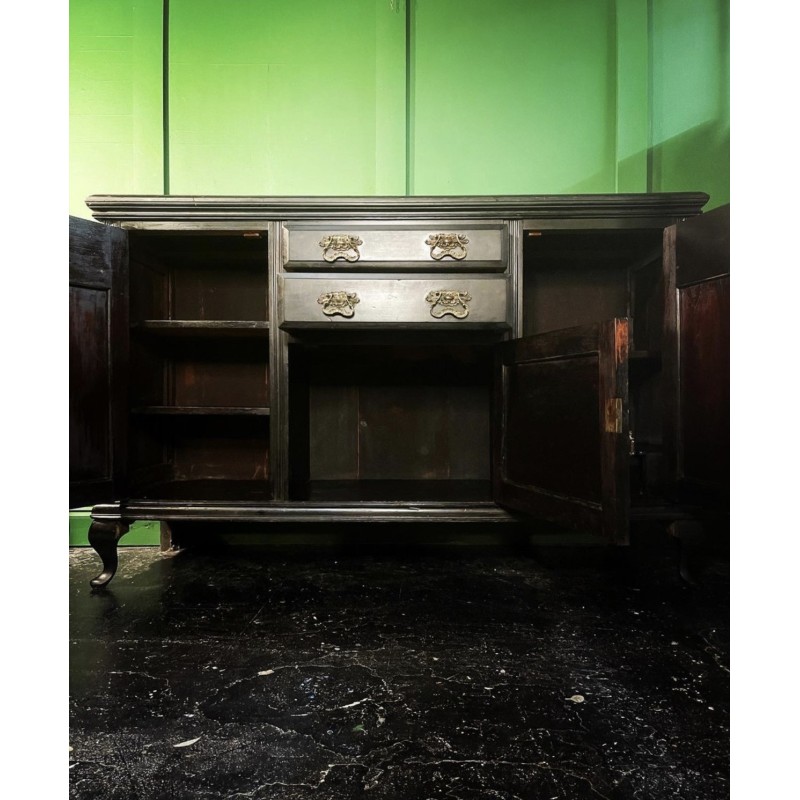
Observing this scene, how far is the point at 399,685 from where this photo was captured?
3.24ft

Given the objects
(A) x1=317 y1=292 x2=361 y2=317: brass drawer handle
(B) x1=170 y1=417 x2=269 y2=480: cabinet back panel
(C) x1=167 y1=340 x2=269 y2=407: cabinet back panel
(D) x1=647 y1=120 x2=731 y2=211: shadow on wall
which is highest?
(D) x1=647 y1=120 x2=731 y2=211: shadow on wall

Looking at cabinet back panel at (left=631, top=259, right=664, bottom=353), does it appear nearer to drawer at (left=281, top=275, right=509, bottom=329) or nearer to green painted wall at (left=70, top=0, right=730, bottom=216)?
green painted wall at (left=70, top=0, right=730, bottom=216)

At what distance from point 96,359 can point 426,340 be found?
1.05 meters

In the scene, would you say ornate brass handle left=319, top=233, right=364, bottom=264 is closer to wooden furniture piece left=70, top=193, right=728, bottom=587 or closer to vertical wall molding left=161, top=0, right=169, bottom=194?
wooden furniture piece left=70, top=193, right=728, bottom=587

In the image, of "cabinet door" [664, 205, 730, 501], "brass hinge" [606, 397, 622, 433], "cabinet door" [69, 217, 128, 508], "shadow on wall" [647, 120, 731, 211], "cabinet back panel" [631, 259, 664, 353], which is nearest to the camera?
"brass hinge" [606, 397, 622, 433]

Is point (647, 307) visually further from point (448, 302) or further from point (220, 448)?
point (220, 448)

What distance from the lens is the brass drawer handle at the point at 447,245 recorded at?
157 centimetres

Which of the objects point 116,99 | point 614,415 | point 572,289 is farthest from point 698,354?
point 116,99

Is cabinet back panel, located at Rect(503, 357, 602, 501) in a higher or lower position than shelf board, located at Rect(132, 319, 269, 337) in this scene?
lower

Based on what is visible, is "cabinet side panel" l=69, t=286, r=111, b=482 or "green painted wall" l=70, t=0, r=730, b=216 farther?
"green painted wall" l=70, t=0, r=730, b=216

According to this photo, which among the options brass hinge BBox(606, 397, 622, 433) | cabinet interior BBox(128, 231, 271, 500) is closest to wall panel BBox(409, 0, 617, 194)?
cabinet interior BBox(128, 231, 271, 500)

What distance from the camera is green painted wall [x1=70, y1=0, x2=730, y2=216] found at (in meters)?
1.98

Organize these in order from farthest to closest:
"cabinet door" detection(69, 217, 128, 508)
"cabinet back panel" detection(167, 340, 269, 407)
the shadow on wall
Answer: "cabinet back panel" detection(167, 340, 269, 407)
the shadow on wall
"cabinet door" detection(69, 217, 128, 508)

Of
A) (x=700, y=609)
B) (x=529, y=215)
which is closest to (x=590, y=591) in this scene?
(x=700, y=609)
